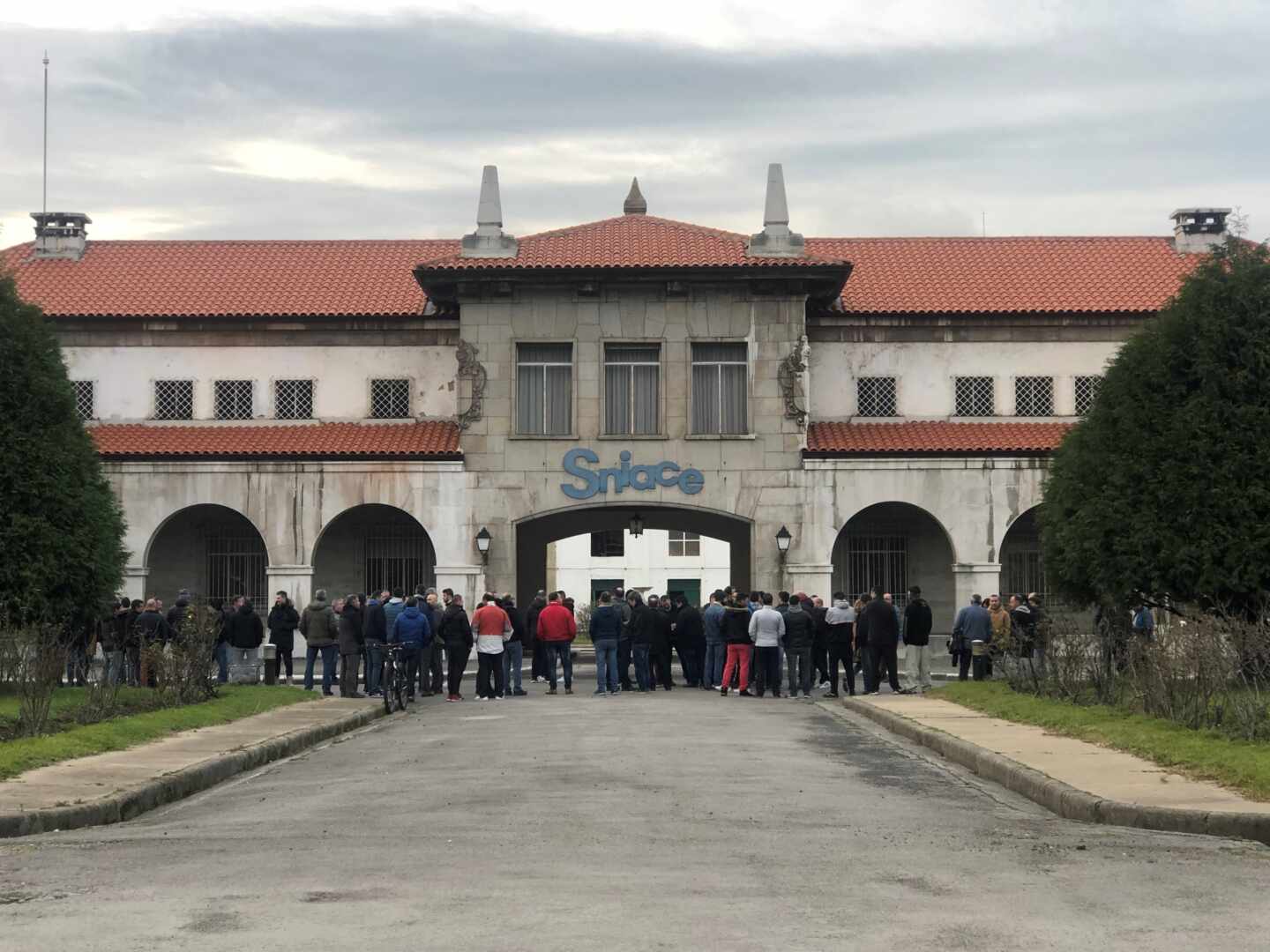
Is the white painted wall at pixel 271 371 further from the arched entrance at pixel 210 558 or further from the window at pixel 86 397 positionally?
the arched entrance at pixel 210 558

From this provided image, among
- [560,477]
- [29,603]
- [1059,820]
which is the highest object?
[560,477]

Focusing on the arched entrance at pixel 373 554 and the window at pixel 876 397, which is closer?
the window at pixel 876 397

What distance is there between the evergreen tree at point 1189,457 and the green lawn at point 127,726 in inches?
451

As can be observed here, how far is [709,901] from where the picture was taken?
29.4 ft

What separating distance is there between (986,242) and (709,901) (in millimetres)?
38967

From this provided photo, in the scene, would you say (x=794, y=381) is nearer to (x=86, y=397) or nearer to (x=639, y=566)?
(x=86, y=397)

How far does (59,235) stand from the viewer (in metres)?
45.7

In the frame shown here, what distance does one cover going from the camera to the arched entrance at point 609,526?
41219 mm

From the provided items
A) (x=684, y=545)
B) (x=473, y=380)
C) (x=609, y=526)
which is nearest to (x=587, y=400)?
(x=473, y=380)

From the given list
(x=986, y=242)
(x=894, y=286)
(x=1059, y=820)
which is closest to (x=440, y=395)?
(x=894, y=286)

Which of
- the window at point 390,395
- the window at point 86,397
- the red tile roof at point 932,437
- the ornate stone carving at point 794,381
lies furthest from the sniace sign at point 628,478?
the window at point 86,397

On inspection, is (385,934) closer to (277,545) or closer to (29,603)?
(29,603)

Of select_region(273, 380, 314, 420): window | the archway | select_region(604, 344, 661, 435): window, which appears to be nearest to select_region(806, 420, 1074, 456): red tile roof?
the archway

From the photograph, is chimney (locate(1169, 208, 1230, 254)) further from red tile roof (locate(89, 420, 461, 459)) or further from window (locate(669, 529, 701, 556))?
window (locate(669, 529, 701, 556))
